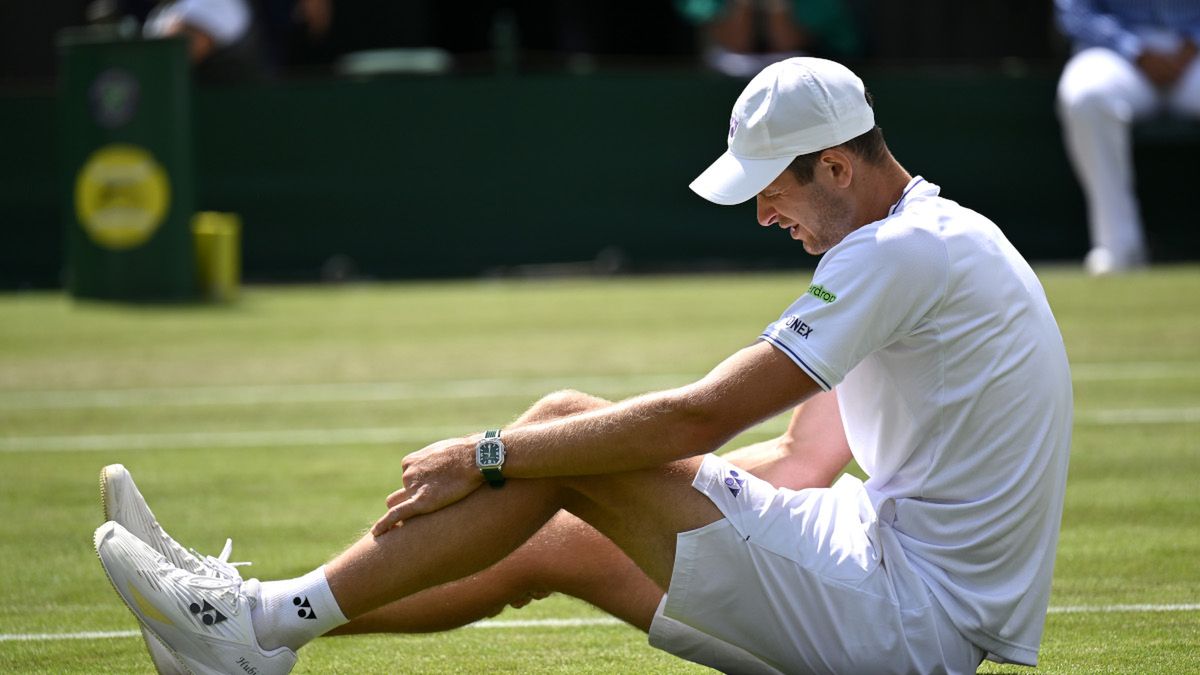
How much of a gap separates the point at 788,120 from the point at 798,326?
0.47 m

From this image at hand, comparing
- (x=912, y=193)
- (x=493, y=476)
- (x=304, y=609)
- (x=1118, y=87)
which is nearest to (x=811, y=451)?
(x=912, y=193)

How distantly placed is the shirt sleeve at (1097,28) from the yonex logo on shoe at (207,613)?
11.0 metres

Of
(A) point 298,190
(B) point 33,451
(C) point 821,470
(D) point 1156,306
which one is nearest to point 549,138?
(A) point 298,190

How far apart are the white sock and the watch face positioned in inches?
17.5

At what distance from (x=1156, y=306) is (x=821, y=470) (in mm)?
7865

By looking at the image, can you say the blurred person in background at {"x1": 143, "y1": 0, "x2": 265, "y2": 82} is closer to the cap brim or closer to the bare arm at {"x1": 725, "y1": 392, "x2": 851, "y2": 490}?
the bare arm at {"x1": 725, "y1": 392, "x2": 851, "y2": 490}

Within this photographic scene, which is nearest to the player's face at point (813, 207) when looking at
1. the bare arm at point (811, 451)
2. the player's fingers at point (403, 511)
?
Answer: the bare arm at point (811, 451)

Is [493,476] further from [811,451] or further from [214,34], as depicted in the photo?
[214,34]

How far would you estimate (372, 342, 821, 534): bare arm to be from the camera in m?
3.58

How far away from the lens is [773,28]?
1675 cm

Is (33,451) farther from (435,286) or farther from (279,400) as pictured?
(435,286)

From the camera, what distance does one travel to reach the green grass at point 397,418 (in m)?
4.69

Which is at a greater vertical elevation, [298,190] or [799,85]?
[799,85]

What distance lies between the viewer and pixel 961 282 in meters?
3.63
